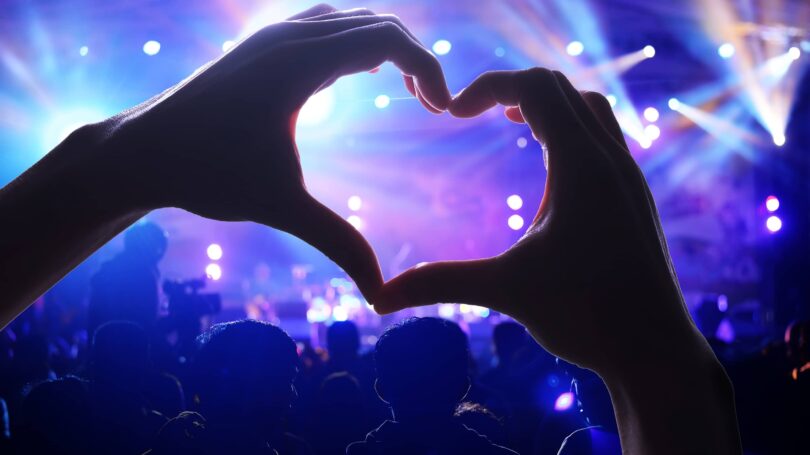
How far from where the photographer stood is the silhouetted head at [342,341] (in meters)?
3.94

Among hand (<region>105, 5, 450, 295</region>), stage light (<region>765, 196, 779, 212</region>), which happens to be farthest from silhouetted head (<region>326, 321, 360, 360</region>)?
stage light (<region>765, 196, 779, 212</region>)

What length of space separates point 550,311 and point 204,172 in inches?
16.6

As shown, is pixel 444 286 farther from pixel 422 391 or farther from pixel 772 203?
pixel 772 203

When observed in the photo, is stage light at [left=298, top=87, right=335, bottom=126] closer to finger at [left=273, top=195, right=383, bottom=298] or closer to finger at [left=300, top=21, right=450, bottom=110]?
finger at [left=300, top=21, right=450, bottom=110]

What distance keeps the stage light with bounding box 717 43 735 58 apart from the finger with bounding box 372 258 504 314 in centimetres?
1021

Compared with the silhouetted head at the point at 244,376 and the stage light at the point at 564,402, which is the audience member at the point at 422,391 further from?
the stage light at the point at 564,402

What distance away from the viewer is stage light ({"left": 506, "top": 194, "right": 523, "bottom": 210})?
11805 millimetres

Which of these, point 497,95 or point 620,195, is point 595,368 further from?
point 497,95

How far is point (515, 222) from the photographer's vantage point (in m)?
11.7

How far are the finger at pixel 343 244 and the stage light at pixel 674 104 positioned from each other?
10.8 meters

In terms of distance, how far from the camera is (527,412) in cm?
317

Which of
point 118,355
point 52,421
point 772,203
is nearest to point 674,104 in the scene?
point 772,203

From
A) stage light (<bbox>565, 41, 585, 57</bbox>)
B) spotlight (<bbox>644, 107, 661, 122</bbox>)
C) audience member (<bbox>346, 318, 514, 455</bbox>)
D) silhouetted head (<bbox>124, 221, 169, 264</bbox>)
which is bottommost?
audience member (<bbox>346, 318, 514, 455</bbox>)

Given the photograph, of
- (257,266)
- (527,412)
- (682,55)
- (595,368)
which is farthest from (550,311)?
(257,266)
